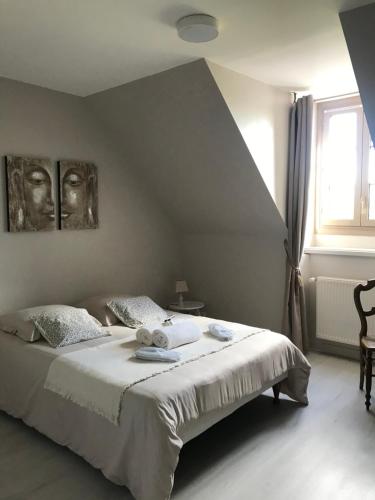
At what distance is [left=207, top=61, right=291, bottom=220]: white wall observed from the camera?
124 inches

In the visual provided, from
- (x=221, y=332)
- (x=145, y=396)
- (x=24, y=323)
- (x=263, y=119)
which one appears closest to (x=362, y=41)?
(x=263, y=119)

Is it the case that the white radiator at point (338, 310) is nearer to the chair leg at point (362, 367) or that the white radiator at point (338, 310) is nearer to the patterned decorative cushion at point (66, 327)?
the chair leg at point (362, 367)

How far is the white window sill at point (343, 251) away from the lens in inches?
149

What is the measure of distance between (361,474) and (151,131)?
292 cm

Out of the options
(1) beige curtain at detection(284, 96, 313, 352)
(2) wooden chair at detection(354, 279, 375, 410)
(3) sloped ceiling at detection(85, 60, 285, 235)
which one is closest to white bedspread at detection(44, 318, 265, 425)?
(2) wooden chair at detection(354, 279, 375, 410)

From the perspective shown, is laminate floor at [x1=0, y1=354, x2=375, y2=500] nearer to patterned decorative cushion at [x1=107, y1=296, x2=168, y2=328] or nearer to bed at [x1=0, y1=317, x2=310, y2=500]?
bed at [x1=0, y1=317, x2=310, y2=500]

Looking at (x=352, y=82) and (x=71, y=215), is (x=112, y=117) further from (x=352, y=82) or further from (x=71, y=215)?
(x=352, y=82)

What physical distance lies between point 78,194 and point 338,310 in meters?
2.53

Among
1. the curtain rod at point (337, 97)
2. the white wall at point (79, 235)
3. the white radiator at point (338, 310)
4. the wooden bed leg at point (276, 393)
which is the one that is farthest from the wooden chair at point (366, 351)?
the white wall at point (79, 235)

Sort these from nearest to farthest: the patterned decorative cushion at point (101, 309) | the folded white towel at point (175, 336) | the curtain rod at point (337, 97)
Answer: the folded white towel at point (175, 336) → the patterned decorative cushion at point (101, 309) → the curtain rod at point (337, 97)

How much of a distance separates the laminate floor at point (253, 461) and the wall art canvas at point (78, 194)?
1.64 m

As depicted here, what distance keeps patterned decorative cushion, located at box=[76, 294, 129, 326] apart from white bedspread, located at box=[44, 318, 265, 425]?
577 millimetres

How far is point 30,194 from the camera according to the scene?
3473 mm

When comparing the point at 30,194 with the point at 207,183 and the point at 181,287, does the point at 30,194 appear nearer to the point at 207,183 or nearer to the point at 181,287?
the point at 207,183
